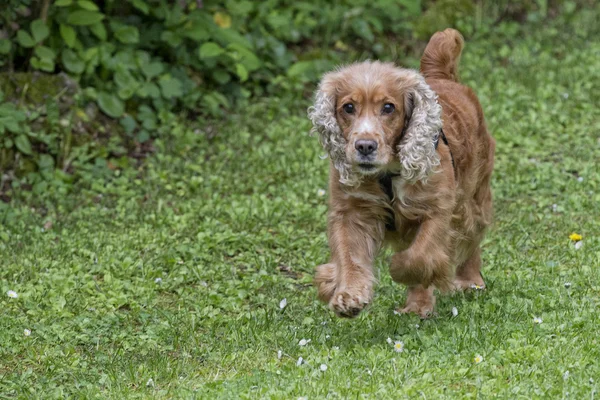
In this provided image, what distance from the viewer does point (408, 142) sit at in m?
4.93

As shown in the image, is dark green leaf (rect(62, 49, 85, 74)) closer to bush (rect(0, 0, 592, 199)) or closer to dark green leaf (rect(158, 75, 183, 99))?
bush (rect(0, 0, 592, 199))

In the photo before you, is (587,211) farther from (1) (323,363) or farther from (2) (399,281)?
(1) (323,363)

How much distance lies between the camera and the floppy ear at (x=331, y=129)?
496cm

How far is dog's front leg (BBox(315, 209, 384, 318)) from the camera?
5.06 metres

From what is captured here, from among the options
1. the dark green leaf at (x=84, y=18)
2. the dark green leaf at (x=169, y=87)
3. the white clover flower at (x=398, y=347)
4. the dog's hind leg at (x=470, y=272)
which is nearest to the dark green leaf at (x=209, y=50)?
the dark green leaf at (x=169, y=87)

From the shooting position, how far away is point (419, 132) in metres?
4.92

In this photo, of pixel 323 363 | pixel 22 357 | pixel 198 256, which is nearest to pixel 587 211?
pixel 198 256

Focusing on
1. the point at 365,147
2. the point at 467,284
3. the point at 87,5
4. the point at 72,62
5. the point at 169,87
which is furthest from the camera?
the point at 169,87

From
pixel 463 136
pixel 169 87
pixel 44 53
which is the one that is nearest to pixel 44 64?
pixel 44 53

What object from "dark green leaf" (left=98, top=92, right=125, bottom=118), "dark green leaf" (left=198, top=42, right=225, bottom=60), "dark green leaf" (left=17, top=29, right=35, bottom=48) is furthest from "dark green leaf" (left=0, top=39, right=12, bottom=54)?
"dark green leaf" (left=198, top=42, right=225, bottom=60)

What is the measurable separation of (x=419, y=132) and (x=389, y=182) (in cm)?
32

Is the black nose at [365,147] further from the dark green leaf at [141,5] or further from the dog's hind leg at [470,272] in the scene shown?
the dark green leaf at [141,5]

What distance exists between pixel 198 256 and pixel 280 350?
1871 millimetres

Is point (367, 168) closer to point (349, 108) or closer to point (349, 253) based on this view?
point (349, 108)
